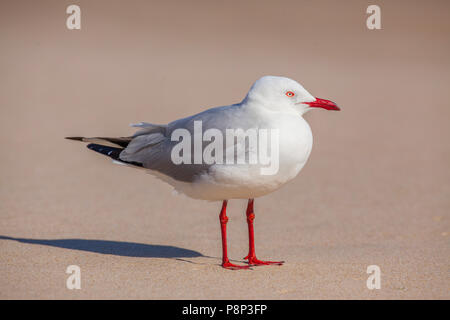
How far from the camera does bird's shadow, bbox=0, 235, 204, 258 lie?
5.65 metres

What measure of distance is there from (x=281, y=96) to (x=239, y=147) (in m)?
0.56

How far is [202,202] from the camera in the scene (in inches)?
324

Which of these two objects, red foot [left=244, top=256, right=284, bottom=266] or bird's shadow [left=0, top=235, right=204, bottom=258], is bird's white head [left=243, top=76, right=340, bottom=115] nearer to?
red foot [left=244, top=256, right=284, bottom=266]

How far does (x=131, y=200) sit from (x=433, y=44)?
1439 cm

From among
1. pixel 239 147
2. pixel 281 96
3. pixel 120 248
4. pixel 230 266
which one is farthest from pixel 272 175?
pixel 120 248

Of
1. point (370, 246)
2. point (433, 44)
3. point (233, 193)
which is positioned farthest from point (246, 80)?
point (233, 193)

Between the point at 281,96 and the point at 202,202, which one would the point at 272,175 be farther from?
the point at 202,202

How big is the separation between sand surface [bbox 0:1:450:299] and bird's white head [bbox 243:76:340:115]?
129 centimetres

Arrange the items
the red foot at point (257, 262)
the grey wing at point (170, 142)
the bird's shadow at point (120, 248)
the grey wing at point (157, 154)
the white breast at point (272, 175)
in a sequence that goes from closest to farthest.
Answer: the white breast at point (272, 175) → the grey wing at point (170, 142) → the grey wing at point (157, 154) → the red foot at point (257, 262) → the bird's shadow at point (120, 248)

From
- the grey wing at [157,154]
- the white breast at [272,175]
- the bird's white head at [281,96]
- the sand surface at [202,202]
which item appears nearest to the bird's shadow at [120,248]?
the sand surface at [202,202]

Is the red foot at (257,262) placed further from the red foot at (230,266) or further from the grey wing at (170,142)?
the grey wing at (170,142)

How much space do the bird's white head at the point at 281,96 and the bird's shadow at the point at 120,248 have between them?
1.57 metres

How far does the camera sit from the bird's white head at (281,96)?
495cm
